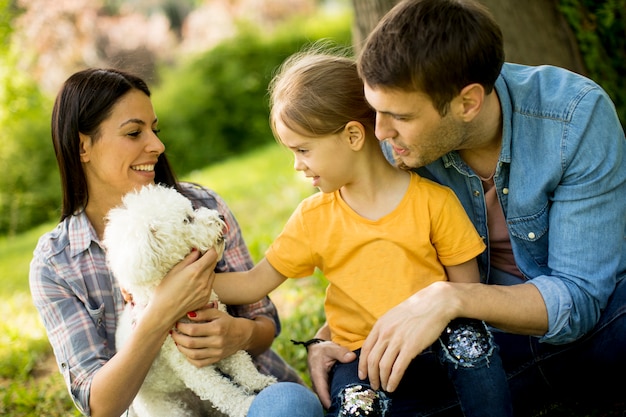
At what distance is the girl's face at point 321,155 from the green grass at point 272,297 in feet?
1.89

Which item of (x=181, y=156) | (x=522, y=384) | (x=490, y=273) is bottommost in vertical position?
(x=181, y=156)

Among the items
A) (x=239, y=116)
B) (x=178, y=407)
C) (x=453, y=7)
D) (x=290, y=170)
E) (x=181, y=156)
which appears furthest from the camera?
(x=239, y=116)

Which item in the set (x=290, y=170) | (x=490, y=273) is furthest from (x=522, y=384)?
(x=290, y=170)

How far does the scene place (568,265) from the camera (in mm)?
2516

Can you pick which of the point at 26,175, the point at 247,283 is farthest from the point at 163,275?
the point at 26,175

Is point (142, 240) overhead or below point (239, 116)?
overhead

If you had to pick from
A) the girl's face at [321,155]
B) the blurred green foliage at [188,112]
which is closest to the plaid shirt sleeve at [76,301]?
the girl's face at [321,155]

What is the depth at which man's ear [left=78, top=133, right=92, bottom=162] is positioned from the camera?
2.85m

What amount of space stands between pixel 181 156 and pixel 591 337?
1203 cm

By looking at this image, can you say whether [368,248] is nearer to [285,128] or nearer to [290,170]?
[285,128]

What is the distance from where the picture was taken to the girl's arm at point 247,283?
2812 millimetres

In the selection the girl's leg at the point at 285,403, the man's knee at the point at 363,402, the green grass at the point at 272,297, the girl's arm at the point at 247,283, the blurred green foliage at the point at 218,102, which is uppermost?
the girl's arm at the point at 247,283

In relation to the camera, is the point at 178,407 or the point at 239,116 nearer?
the point at 178,407

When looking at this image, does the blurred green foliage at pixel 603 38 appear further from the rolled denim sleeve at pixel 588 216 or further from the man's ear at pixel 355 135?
the man's ear at pixel 355 135
